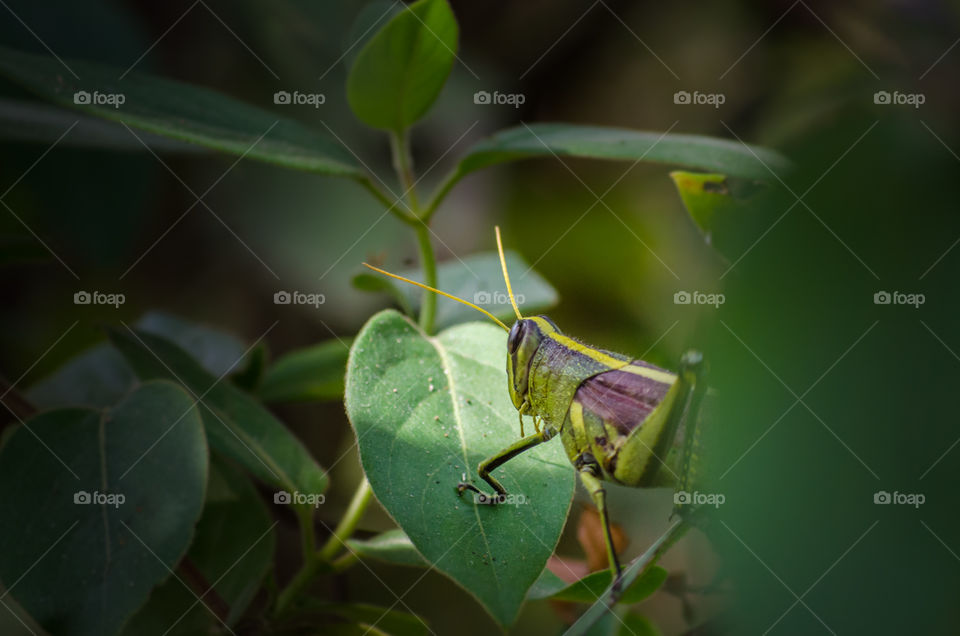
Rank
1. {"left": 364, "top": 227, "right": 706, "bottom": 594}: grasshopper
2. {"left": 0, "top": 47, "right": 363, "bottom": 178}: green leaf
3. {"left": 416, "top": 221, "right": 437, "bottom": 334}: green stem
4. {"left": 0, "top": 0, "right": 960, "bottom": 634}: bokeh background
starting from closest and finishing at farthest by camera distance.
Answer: {"left": 0, "top": 0, "right": 960, "bottom": 634}: bokeh background
{"left": 364, "top": 227, "right": 706, "bottom": 594}: grasshopper
{"left": 0, "top": 47, "right": 363, "bottom": 178}: green leaf
{"left": 416, "top": 221, "right": 437, "bottom": 334}: green stem

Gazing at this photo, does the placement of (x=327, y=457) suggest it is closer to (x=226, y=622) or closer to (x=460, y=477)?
(x=226, y=622)

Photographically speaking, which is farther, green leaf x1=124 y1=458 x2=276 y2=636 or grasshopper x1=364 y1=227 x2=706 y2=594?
green leaf x1=124 y1=458 x2=276 y2=636

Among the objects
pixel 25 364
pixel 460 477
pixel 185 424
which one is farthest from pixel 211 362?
pixel 460 477

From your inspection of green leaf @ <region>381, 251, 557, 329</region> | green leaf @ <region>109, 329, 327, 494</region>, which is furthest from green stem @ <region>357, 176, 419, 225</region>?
green leaf @ <region>109, 329, 327, 494</region>

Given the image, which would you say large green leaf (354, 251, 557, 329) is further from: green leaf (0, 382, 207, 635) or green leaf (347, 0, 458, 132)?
green leaf (0, 382, 207, 635)

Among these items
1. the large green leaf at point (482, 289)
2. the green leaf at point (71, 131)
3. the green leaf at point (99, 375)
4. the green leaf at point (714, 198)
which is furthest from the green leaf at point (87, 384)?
the green leaf at point (714, 198)

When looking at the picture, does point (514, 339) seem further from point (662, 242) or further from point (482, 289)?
point (662, 242)
